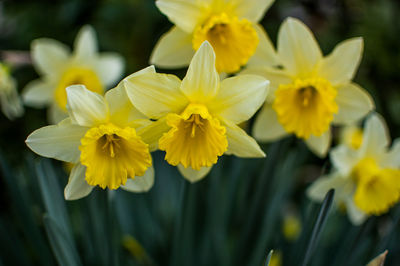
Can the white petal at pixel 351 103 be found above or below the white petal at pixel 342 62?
below

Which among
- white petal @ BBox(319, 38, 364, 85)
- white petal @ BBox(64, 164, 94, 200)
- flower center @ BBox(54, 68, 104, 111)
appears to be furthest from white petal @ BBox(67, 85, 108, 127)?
flower center @ BBox(54, 68, 104, 111)

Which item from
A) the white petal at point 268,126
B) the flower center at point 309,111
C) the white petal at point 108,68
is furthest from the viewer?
the white petal at point 108,68

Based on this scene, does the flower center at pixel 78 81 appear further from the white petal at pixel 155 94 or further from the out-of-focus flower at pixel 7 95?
the white petal at pixel 155 94

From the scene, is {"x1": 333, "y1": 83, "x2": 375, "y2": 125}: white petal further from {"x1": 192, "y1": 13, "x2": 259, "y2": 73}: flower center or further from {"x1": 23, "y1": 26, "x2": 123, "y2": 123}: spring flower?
{"x1": 23, "y1": 26, "x2": 123, "y2": 123}: spring flower

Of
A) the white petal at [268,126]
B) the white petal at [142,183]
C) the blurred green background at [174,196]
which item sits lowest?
the blurred green background at [174,196]

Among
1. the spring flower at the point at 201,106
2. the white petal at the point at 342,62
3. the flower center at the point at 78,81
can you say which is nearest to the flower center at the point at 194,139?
the spring flower at the point at 201,106

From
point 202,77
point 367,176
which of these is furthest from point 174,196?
point 202,77

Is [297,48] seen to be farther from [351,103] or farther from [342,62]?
[351,103]
